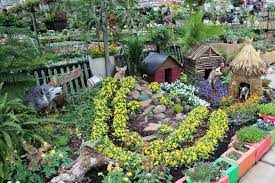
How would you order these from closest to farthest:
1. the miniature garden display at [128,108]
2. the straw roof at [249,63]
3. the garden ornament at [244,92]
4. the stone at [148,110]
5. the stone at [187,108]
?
the miniature garden display at [128,108], the stone at [148,110], the straw roof at [249,63], the stone at [187,108], the garden ornament at [244,92]

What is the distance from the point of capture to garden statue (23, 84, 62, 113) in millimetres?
5160

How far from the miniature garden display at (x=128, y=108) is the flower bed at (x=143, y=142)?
0.05 feet

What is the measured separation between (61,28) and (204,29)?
32.2 feet

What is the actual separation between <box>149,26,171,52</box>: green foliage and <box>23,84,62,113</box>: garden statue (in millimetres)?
3020

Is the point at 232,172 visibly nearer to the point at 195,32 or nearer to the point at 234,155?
the point at 234,155

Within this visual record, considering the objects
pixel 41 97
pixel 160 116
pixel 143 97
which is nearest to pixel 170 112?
pixel 160 116

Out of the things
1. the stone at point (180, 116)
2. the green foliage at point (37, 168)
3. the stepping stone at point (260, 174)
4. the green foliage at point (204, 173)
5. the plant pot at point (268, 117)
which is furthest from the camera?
the stone at point (180, 116)

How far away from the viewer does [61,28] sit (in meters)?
15.4

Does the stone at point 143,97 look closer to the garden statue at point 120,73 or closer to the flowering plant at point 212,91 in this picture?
the garden statue at point 120,73

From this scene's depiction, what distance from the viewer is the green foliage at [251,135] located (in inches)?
166

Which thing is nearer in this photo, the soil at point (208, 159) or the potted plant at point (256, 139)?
the soil at point (208, 159)

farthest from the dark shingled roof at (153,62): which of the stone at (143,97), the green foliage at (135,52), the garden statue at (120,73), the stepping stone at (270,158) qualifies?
the stepping stone at (270,158)

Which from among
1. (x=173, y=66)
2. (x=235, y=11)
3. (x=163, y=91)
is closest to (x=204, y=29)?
(x=173, y=66)

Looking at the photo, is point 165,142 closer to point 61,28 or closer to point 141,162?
point 141,162
